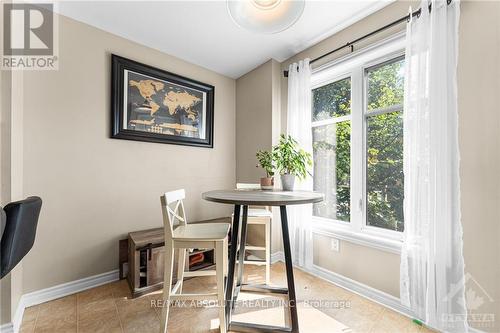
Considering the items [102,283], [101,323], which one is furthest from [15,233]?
[102,283]

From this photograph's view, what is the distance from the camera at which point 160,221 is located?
260 centimetres

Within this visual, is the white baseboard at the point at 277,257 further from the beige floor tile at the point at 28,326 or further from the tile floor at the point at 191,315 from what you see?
the beige floor tile at the point at 28,326

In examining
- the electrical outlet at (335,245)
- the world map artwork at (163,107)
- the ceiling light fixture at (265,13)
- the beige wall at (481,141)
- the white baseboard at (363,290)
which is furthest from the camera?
the world map artwork at (163,107)

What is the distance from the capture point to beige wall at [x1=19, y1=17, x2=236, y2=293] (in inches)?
75.2

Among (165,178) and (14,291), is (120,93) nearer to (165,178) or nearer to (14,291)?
(165,178)

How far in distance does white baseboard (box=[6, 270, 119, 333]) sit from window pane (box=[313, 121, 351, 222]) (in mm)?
2311

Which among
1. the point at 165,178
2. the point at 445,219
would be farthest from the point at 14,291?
the point at 445,219

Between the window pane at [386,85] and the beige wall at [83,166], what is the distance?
223 cm

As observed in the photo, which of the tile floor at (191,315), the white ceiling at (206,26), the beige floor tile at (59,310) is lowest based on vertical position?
the tile floor at (191,315)

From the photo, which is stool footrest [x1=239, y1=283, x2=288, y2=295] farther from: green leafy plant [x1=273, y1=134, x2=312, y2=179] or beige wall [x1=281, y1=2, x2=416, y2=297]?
green leafy plant [x1=273, y1=134, x2=312, y2=179]

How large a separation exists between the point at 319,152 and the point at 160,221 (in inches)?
79.2

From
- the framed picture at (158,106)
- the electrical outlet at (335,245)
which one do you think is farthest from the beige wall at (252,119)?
the electrical outlet at (335,245)

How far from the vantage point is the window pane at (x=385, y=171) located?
6.38 ft

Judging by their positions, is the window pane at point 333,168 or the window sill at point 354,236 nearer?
the window sill at point 354,236
